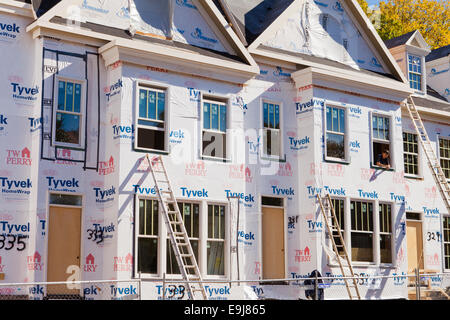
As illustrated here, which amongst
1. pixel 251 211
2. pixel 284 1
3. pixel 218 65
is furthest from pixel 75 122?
pixel 284 1

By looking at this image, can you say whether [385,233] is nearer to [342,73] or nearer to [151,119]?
[342,73]

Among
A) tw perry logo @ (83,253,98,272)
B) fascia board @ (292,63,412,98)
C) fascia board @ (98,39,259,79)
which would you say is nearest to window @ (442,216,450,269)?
fascia board @ (292,63,412,98)

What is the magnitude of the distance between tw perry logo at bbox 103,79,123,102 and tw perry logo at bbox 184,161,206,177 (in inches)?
111

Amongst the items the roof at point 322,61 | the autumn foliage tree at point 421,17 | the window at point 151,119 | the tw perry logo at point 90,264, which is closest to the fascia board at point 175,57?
the window at point 151,119

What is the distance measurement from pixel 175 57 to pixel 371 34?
859 centimetres

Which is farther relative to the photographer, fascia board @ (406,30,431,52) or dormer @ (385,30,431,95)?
fascia board @ (406,30,431,52)

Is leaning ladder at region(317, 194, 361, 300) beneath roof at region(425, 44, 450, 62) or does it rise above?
beneath

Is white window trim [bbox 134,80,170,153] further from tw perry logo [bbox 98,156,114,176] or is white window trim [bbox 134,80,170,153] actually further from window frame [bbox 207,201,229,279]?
window frame [bbox 207,201,229,279]

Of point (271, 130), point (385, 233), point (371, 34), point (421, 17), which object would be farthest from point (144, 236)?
point (421, 17)

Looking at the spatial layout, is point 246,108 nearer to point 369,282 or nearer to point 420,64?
point 369,282

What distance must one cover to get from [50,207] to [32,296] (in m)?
2.36

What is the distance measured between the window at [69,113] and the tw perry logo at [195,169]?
10.1 ft

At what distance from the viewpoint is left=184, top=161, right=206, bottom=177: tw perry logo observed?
2097cm
